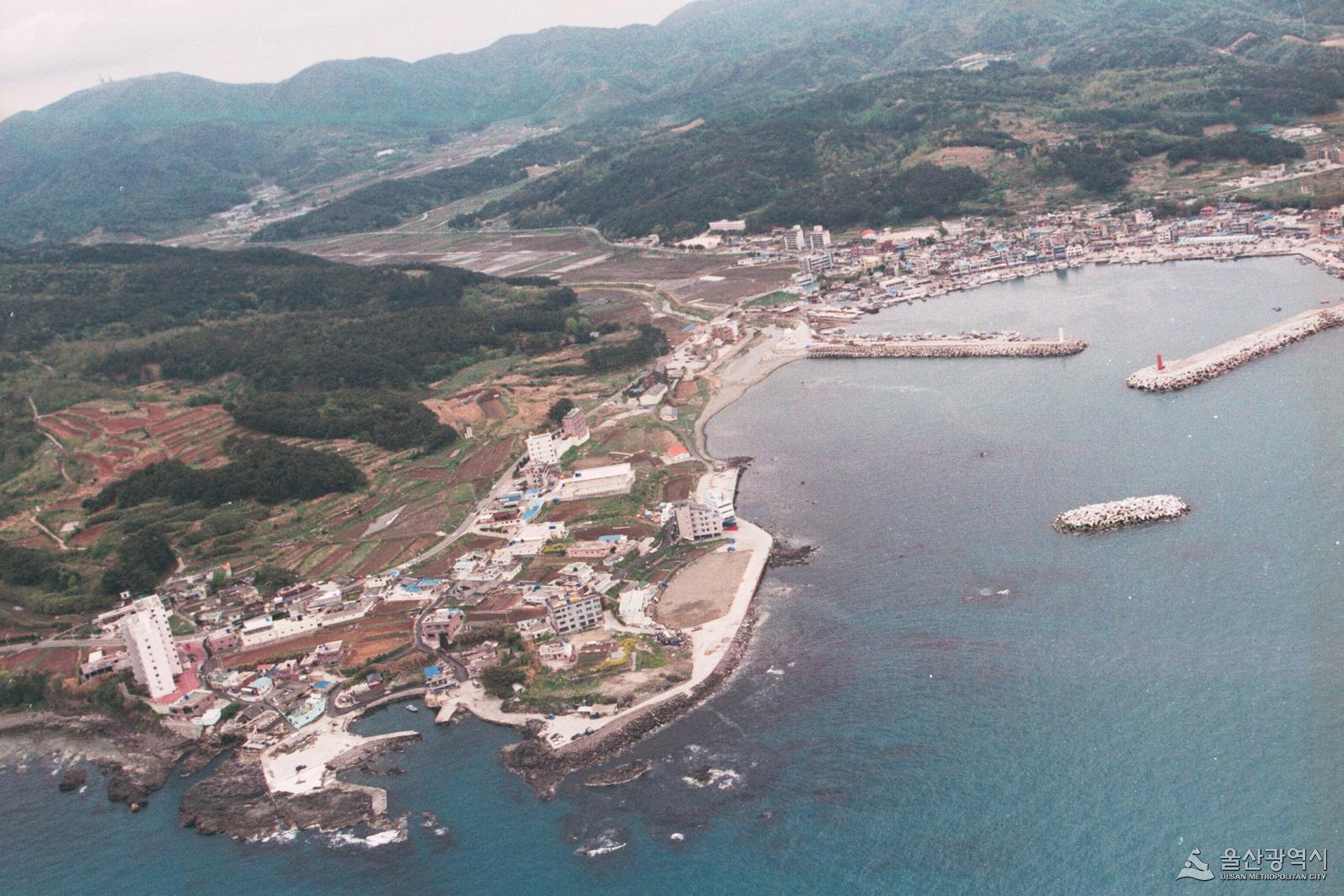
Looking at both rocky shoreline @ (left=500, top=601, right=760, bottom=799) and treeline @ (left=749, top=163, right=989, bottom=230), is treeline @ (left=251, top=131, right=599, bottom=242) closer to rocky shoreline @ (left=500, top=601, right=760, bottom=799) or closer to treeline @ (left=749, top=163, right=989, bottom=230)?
treeline @ (left=749, top=163, right=989, bottom=230)

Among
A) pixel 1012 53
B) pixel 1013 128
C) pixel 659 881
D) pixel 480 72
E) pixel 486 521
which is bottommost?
pixel 659 881

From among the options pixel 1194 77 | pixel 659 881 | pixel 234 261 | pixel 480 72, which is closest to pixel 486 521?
pixel 659 881

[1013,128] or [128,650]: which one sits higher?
[1013,128]

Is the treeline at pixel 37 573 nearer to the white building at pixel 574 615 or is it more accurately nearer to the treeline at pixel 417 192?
the white building at pixel 574 615

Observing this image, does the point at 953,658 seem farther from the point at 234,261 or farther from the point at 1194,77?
the point at 1194,77

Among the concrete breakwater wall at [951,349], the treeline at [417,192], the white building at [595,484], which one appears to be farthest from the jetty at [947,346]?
the treeline at [417,192]

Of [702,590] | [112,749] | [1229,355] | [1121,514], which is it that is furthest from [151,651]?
[1229,355]
